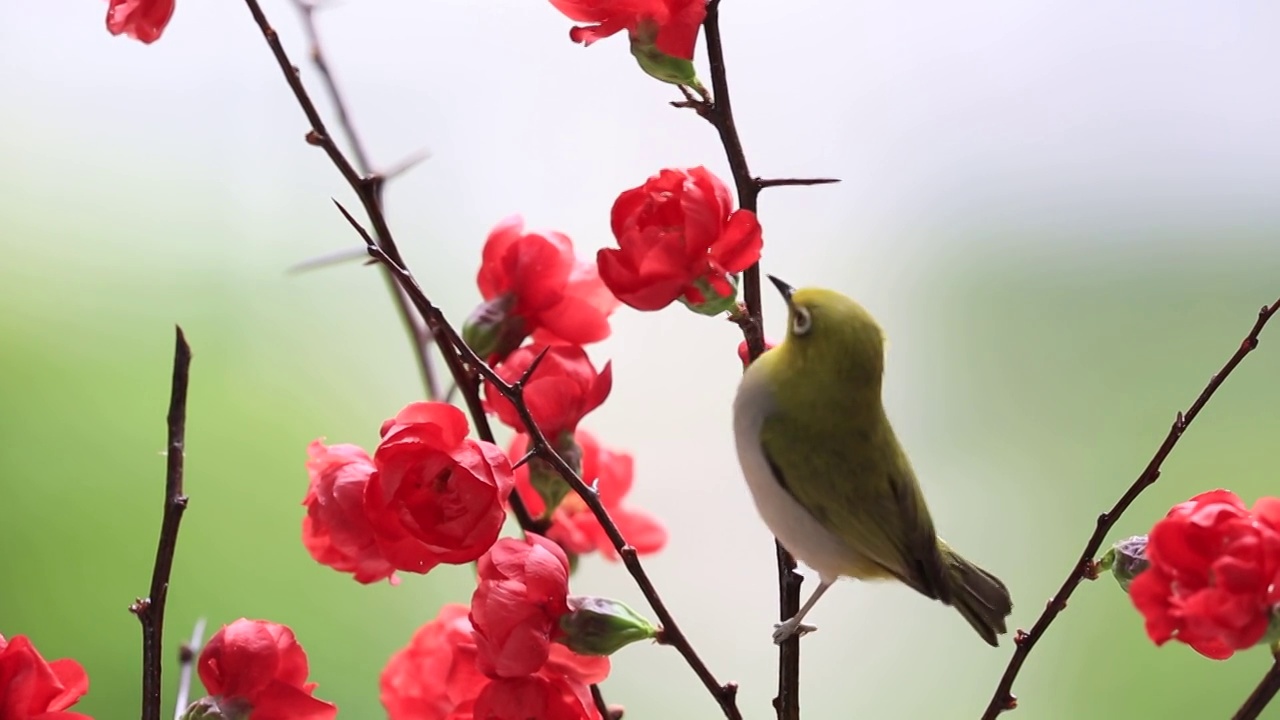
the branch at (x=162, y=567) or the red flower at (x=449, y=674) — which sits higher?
the branch at (x=162, y=567)

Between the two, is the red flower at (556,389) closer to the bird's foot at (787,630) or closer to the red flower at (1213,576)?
the bird's foot at (787,630)

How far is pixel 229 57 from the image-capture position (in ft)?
4.55

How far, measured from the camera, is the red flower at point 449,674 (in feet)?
1.70

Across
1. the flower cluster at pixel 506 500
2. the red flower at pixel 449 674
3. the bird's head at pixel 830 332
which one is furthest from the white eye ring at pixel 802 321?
the red flower at pixel 449 674

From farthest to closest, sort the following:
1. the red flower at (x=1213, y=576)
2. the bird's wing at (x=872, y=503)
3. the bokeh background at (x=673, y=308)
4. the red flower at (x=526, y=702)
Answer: the bokeh background at (x=673, y=308) < the bird's wing at (x=872, y=503) < the red flower at (x=526, y=702) < the red flower at (x=1213, y=576)

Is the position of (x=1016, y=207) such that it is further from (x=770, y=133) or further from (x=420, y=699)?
(x=420, y=699)

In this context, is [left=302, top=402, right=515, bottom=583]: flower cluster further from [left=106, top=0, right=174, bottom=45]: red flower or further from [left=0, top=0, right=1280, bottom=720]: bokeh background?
[left=0, top=0, right=1280, bottom=720]: bokeh background

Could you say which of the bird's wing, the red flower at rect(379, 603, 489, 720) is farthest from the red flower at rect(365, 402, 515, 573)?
the bird's wing

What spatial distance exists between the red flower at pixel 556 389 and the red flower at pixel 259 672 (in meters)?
0.15

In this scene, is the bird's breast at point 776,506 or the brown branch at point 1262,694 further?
the bird's breast at point 776,506

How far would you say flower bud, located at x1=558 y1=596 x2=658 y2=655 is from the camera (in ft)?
1.66

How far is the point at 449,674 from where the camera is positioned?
1.79 feet

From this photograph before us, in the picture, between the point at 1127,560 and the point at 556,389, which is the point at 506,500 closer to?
the point at 556,389

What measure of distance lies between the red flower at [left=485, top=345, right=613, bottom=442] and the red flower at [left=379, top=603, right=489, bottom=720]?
0.12 meters
